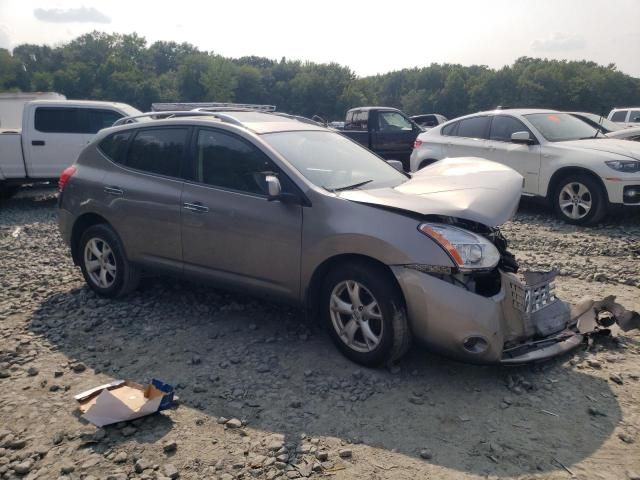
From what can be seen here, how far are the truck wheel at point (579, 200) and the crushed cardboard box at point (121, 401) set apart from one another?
6.76 metres

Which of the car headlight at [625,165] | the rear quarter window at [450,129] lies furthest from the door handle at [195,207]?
the rear quarter window at [450,129]

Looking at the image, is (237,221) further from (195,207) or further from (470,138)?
(470,138)

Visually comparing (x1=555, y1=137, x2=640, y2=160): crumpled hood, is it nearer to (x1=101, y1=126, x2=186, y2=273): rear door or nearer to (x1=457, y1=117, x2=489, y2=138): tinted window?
(x1=457, y1=117, x2=489, y2=138): tinted window

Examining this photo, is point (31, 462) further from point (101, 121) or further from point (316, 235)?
point (101, 121)

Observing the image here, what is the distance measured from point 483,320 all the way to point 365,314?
2.60 feet

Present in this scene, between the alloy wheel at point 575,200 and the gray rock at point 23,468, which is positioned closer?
the gray rock at point 23,468

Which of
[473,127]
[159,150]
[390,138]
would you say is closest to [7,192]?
[159,150]

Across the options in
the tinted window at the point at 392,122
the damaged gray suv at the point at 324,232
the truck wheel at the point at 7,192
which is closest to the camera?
the damaged gray suv at the point at 324,232

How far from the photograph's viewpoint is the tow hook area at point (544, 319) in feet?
12.1

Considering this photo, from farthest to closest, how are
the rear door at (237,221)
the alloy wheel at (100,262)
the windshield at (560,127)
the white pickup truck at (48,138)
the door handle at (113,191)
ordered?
the white pickup truck at (48,138), the windshield at (560,127), the alloy wheel at (100,262), the door handle at (113,191), the rear door at (237,221)

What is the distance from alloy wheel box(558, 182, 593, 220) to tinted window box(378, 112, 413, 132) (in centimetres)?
758

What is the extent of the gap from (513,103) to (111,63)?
68.2m

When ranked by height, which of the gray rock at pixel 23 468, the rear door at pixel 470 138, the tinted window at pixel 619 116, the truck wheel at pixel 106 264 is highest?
the tinted window at pixel 619 116

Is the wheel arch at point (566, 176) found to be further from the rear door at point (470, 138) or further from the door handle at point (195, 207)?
the door handle at point (195, 207)
